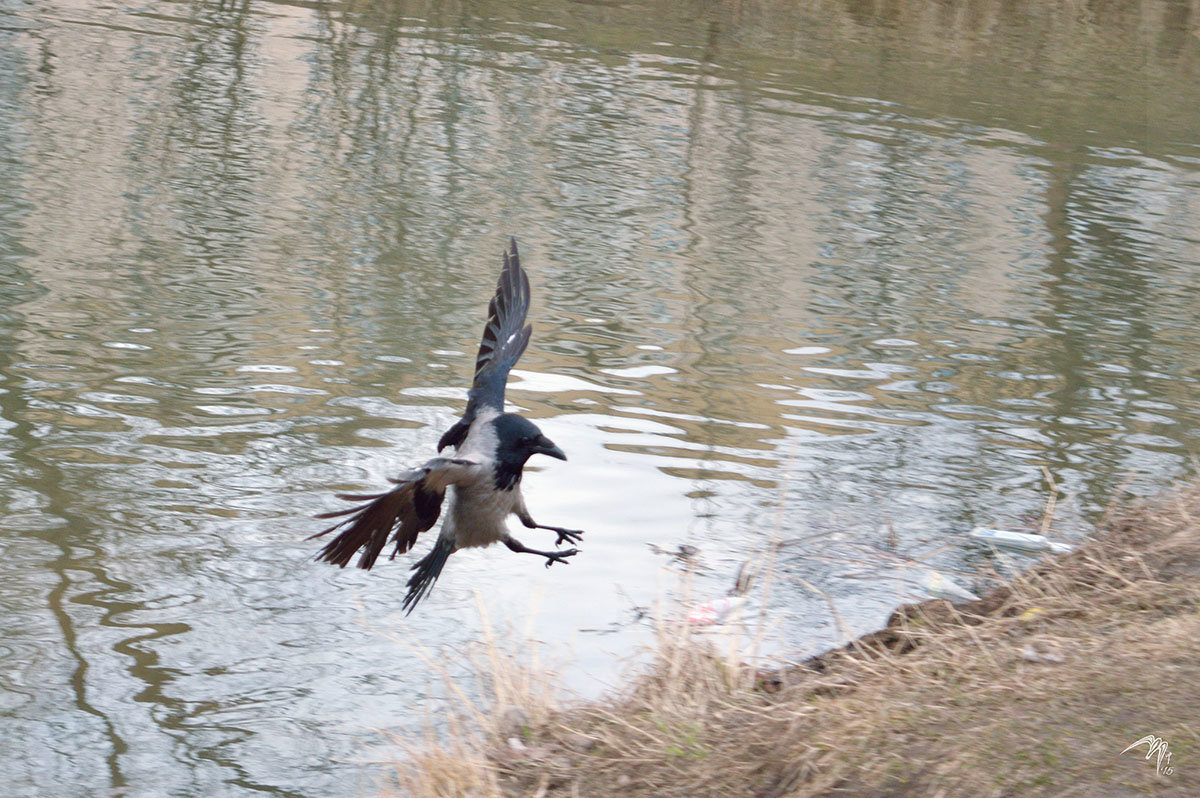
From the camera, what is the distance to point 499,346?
501 cm

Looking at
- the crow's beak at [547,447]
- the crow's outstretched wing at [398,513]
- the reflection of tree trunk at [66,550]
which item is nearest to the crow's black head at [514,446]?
the crow's beak at [547,447]

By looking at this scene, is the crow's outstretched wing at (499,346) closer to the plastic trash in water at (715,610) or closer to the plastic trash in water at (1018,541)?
the plastic trash in water at (715,610)

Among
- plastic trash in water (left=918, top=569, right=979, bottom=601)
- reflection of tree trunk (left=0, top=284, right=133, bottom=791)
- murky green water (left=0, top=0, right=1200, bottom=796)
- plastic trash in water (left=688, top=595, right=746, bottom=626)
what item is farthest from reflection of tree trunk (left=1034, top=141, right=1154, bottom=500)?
reflection of tree trunk (left=0, top=284, right=133, bottom=791)

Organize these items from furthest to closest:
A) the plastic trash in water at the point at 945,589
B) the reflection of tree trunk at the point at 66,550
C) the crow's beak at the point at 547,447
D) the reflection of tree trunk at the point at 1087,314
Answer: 1. the reflection of tree trunk at the point at 1087,314
2. the plastic trash in water at the point at 945,589
3. the reflection of tree trunk at the point at 66,550
4. the crow's beak at the point at 547,447

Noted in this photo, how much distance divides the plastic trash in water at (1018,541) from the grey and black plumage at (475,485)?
239 cm

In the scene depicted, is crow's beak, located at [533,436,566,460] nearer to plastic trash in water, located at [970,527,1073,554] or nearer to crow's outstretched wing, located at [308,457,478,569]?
crow's outstretched wing, located at [308,457,478,569]

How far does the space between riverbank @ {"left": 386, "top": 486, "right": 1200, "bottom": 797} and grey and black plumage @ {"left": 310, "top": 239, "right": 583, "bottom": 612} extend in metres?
0.48

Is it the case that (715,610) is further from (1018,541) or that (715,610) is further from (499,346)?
(1018,541)

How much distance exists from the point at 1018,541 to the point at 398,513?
3.37 m

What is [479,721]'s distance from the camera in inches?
174

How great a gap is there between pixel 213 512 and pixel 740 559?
2355 millimetres

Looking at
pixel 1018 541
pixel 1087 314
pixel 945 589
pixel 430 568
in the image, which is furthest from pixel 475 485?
pixel 1087 314

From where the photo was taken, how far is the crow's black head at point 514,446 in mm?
4379

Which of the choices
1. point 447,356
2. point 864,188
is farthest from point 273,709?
point 864,188
